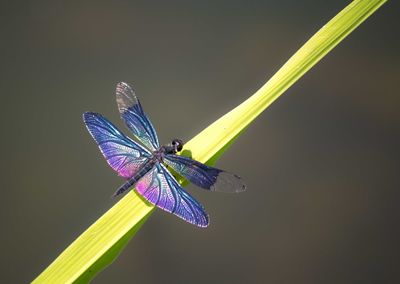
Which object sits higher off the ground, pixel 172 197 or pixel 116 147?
pixel 116 147

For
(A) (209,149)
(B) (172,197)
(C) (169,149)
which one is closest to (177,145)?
(C) (169,149)

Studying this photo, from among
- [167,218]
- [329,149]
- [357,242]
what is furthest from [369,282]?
[167,218]

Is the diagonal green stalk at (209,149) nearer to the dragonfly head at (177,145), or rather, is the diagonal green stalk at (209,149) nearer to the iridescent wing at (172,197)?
the iridescent wing at (172,197)

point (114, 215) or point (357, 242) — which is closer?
point (114, 215)

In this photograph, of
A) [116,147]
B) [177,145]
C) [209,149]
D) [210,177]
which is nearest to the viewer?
[209,149]

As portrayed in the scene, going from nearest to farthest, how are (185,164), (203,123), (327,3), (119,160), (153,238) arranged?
(185,164), (119,160), (153,238), (203,123), (327,3)

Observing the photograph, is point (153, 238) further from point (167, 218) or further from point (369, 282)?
point (369, 282)

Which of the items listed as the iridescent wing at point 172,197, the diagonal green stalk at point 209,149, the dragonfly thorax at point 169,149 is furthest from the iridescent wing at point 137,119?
the diagonal green stalk at point 209,149

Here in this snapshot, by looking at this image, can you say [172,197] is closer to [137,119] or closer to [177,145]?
[177,145]
